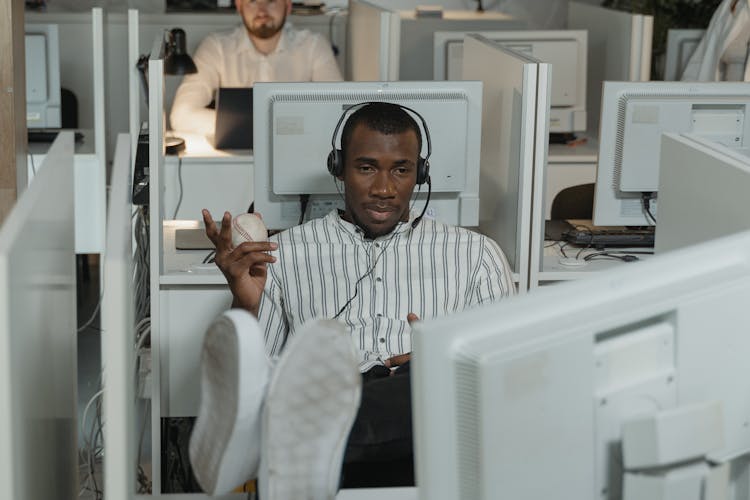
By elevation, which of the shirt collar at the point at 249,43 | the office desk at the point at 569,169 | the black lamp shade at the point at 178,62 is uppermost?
the shirt collar at the point at 249,43

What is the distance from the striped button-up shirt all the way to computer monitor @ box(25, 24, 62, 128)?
70.6 inches

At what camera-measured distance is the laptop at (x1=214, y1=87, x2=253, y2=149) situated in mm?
3758

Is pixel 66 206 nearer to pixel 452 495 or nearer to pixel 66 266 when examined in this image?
pixel 66 266

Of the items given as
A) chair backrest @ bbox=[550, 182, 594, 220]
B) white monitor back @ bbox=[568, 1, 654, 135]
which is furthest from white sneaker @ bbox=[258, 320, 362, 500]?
white monitor back @ bbox=[568, 1, 654, 135]

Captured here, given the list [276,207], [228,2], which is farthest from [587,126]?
[276,207]

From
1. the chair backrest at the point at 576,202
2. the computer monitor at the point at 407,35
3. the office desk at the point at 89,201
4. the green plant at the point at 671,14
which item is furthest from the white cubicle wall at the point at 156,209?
the green plant at the point at 671,14

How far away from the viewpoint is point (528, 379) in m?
0.92

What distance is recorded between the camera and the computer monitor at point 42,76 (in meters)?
3.68

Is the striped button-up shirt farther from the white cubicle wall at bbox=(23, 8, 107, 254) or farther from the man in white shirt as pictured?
the man in white shirt

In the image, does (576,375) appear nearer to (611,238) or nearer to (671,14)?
(611,238)

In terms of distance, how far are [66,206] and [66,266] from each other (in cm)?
9

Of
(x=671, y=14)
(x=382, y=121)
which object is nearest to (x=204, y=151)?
(x=382, y=121)

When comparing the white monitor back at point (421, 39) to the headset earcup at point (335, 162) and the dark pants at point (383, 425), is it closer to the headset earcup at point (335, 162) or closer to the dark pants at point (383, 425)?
the headset earcup at point (335, 162)

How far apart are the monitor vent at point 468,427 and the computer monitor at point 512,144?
5.15ft
